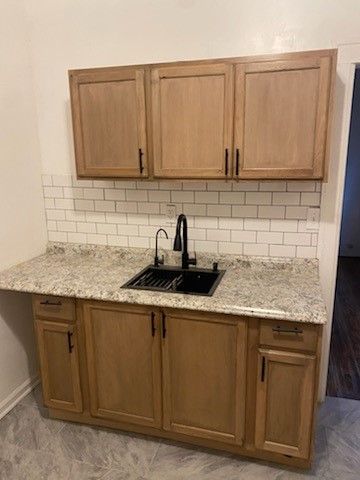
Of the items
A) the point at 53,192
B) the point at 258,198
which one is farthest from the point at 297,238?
the point at 53,192

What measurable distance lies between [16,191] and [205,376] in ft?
5.46

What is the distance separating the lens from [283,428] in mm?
1906

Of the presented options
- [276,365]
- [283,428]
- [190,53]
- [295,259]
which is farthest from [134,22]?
[283,428]

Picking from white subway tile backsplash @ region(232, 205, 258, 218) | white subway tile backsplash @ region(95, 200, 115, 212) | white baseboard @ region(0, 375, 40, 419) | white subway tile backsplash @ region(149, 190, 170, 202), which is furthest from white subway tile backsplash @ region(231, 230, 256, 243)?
white baseboard @ region(0, 375, 40, 419)

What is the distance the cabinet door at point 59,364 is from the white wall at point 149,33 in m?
1.11

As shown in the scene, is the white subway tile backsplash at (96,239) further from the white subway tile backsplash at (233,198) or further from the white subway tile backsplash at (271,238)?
the white subway tile backsplash at (271,238)

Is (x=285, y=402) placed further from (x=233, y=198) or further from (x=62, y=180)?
(x=62, y=180)

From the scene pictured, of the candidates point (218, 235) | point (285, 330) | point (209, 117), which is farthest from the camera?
point (218, 235)

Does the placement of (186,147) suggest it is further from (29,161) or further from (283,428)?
(283,428)

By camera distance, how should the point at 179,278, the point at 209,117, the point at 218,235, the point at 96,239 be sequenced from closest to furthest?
the point at 209,117
the point at 179,278
the point at 218,235
the point at 96,239

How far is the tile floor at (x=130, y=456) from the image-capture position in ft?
→ 6.55

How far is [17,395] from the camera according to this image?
102 inches

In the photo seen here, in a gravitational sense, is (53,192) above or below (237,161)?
below

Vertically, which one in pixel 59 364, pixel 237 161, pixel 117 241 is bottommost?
pixel 59 364
